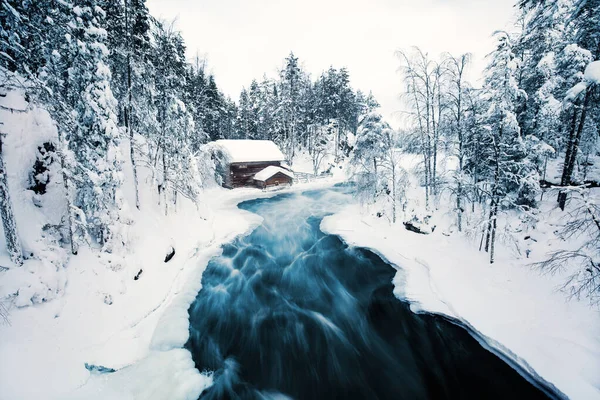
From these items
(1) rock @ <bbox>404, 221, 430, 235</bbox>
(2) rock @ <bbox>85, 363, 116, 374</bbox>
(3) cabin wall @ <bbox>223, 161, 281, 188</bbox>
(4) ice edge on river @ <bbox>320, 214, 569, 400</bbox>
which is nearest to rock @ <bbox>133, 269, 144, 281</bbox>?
(2) rock @ <bbox>85, 363, 116, 374</bbox>

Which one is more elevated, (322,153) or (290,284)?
(322,153)

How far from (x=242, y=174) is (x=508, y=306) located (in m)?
30.8

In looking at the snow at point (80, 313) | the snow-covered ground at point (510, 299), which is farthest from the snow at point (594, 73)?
the snow at point (80, 313)

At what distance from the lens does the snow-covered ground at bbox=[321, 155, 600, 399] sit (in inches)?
260

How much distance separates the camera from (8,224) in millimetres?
6527

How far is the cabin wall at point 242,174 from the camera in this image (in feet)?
109

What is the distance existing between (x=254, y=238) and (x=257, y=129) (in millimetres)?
35688

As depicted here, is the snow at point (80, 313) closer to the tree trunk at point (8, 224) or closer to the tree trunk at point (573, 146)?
the tree trunk at point (8, 224)

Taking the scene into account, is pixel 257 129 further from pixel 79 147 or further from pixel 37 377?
→ pixel 37 377

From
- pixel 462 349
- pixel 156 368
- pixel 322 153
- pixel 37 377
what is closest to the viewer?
pixel 37 377

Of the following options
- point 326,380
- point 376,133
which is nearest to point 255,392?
point 326,380

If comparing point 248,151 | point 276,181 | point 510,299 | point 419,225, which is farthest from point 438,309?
point 248,151

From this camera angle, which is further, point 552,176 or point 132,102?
point 552,176

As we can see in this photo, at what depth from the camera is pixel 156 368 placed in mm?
6820
